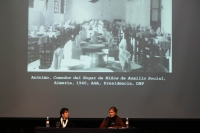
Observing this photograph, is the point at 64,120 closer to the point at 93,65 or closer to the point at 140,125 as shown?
the point at 93,65

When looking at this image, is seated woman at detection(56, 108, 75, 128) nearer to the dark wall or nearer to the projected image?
the projected image

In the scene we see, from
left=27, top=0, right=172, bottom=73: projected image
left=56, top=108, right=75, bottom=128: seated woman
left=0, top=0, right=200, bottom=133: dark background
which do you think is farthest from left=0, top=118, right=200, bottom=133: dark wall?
left=56, top=108, right=75, bottom=128: seated woman

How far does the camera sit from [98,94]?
671cm

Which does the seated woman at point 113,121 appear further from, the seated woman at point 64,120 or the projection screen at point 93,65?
the projection screen at point 93,65

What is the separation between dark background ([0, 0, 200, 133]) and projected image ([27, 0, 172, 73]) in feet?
0.48

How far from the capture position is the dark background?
6668 millimetres

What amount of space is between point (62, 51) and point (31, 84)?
2.62 ft
